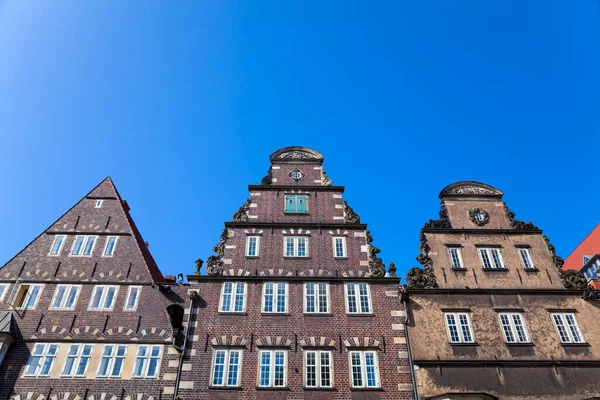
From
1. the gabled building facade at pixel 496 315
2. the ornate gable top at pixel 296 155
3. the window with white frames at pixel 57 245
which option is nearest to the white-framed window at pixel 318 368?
the gabled building facade at pixel 496 315

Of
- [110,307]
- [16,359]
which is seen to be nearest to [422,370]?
[110,307]

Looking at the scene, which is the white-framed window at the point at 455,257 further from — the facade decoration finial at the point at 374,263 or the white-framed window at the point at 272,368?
the white-framed window at the point at 272,368

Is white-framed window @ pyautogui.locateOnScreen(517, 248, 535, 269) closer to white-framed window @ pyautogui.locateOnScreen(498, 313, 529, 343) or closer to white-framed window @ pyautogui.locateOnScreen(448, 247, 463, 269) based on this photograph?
white-framed window @ pyautogui.locateOnScreen(498, 313, 529, 343)

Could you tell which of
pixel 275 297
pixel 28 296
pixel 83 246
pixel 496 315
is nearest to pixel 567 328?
pixel 496 315

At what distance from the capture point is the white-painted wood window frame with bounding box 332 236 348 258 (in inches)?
901

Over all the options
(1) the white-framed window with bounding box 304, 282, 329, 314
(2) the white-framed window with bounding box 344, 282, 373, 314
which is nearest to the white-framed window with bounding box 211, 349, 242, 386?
(1) the white-framed window with bounding box 304, 282, 329, 314

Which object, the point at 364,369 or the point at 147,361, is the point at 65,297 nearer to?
the point at 147,361

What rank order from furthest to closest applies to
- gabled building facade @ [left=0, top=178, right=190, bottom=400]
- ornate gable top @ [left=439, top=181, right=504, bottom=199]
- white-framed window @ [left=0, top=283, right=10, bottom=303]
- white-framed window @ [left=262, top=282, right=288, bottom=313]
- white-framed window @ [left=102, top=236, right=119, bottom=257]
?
ornate gable top @ [left=439, top=181, right=504, bottom=199], white-framed window @ [left=102, top=236, right=119, bottom=257], white-framed window @ [left=0, top=283, right=10, bottom=303], white-framed window @ [left=262, top=282, right=288, bottom=313], gabled building facade @ [left=0, top=178, right=190, bottom=400]

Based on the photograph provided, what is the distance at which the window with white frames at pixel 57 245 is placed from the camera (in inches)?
909

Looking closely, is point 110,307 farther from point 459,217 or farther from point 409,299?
point 459,217

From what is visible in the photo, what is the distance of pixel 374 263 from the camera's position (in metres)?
22.5

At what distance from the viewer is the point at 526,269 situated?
2250cm

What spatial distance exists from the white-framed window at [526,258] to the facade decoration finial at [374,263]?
22.4 feet

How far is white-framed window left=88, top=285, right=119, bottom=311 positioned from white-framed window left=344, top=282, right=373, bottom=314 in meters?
10.4
